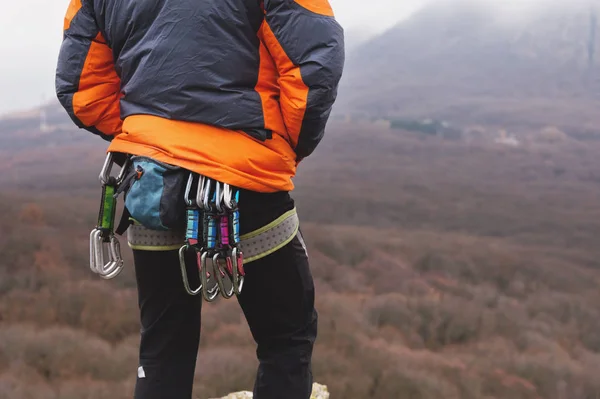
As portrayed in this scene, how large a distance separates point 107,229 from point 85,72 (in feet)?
1.43

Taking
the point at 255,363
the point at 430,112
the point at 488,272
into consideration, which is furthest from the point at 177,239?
the point at 430,112

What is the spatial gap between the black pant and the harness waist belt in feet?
0.06

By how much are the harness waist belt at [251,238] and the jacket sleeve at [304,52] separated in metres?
0.27

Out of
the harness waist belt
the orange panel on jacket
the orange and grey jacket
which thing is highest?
the orange and grey jacket

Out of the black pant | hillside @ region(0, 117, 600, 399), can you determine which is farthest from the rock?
the black pant

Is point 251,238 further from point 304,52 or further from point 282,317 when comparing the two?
point 304,52

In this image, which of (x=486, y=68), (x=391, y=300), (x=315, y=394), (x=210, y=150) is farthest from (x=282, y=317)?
(x=486, y=68)

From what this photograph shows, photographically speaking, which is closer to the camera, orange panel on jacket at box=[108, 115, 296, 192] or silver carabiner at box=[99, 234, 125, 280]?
orange panel on jacket at box=[108, 115, 296, 192]

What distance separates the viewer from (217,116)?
4.66ft

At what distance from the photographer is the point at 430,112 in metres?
15.8

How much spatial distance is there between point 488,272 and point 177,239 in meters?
4.36

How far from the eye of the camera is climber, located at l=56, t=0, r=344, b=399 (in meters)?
1.42

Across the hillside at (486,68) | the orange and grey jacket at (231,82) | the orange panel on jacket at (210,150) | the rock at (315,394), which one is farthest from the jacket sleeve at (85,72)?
the hillside at (486,68)

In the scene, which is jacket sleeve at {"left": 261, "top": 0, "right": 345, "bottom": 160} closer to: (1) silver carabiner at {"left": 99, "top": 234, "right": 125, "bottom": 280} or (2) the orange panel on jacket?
(2) the orange panel on jacket
